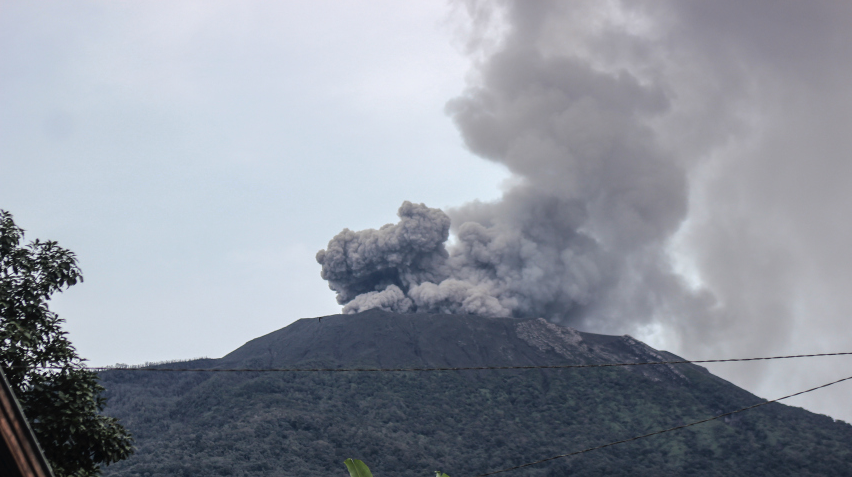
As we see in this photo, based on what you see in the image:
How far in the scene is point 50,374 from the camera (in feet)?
41.4

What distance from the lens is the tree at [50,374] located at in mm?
12117

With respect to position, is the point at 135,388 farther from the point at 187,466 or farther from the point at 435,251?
the point at 435,251

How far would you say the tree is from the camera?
12117 mm

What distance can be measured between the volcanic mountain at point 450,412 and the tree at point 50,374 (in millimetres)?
56404

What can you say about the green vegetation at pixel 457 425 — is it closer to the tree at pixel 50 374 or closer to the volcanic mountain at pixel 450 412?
the volcanic mountain at pixel 450 412

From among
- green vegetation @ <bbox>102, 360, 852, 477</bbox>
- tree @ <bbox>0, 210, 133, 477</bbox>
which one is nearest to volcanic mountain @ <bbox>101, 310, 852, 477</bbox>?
green vegetation @ <bbox>102, 360, 852, 477</bbox>

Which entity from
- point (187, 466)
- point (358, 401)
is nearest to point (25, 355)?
point (187, 466)

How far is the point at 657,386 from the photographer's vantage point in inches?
4264

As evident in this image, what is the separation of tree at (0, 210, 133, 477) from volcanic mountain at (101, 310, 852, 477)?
185 ft

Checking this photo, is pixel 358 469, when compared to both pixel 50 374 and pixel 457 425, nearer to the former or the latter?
pixel 50 374

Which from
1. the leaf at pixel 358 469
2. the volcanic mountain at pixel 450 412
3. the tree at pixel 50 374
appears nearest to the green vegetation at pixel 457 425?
the volcanic mountain at pixel 450 412

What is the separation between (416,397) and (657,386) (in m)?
40.1

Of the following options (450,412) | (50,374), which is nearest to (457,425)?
(450,412)

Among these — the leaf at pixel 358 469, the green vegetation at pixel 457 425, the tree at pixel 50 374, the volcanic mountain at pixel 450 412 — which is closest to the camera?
the leaf at pixel 358 469
